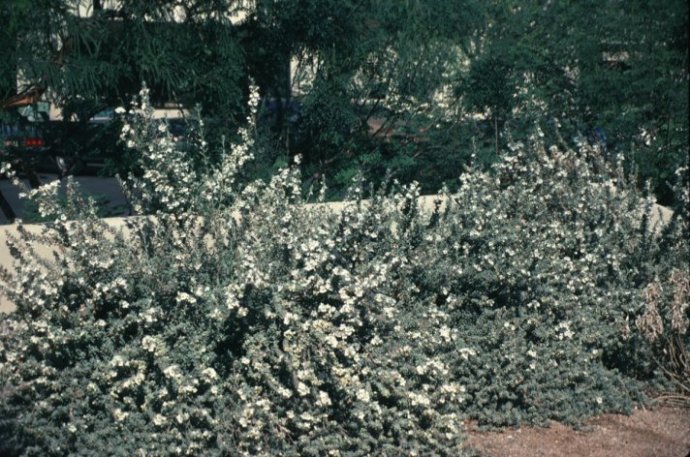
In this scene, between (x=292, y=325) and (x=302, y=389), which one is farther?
(x=292, y=325)

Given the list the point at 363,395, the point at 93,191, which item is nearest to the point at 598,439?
the point at 363,395

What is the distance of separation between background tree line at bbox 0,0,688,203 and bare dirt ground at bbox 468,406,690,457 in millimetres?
2724

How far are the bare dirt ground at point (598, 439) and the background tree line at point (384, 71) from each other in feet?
8.94

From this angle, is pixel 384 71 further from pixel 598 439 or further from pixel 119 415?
pixel 119 415

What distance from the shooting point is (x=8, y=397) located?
17.6 ft

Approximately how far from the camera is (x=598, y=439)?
592 cm

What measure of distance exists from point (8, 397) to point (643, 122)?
7.76 m

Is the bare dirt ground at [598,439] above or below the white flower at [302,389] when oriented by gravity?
below

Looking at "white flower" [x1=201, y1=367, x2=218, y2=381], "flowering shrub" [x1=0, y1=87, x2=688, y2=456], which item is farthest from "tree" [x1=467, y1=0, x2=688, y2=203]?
"white flower" [x1=201, y1=367, x2=218, y2=381]

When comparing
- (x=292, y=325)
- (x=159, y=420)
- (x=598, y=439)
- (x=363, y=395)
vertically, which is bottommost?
(x=598, y=439)

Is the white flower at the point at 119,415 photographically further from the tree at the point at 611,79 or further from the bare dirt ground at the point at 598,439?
the tree at the point at 611,79

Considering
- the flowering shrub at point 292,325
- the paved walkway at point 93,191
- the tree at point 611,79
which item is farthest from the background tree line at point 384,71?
the flowering shrub at point 292,325

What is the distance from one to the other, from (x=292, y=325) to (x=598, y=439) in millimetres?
2088

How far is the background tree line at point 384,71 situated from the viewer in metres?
8.21
